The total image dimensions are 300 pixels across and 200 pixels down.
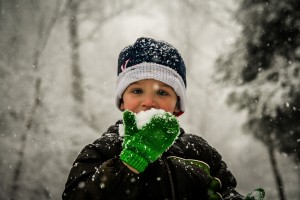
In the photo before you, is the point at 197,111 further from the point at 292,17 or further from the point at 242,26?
the point at 292,17

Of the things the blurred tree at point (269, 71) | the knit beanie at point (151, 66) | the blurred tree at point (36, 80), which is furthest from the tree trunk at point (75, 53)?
the knit beanie at point (151, 66)

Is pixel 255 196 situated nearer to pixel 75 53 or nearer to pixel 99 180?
pixel 99 180

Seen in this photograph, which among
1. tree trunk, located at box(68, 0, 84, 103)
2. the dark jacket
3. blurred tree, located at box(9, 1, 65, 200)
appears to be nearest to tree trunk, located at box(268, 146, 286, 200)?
tree trunk, located at box(68, 0, 84, 103)

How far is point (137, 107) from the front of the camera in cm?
207

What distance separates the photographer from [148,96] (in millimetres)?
2080

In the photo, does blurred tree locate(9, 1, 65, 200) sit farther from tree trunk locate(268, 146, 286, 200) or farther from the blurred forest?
tree trunk locate(268, 146, 286, 200)

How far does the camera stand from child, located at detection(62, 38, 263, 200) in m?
1.57

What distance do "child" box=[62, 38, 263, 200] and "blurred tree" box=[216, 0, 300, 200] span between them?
21.7 ft

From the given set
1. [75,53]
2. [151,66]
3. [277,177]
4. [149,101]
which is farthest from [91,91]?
[149,101]

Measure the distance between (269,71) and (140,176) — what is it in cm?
804

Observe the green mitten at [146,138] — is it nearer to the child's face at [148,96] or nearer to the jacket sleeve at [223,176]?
the child's face at [148,96]

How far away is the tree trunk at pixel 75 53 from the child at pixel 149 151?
9.64 m

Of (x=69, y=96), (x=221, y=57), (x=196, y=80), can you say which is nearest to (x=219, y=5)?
(x=196, y=80)

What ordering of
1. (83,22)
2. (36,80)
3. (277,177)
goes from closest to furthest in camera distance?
(277,177) → (36,80) → (83,22)
